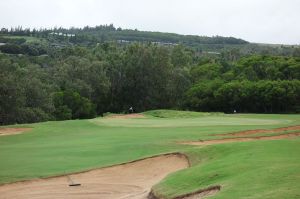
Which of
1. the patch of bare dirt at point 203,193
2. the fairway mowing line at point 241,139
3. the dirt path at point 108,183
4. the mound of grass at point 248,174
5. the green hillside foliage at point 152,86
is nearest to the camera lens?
the mound of grass at point 248,174

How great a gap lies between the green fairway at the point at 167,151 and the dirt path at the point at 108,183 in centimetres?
79

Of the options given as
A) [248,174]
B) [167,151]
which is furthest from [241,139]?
[248,174]

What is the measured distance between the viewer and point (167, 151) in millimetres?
25375

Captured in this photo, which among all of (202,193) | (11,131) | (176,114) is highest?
(202,193)

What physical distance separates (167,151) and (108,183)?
20.8ft

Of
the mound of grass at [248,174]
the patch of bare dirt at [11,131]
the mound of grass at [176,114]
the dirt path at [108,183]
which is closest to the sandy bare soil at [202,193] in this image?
the mound of grass at [248,174]

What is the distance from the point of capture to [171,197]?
1419 cm

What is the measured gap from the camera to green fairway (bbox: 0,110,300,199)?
13.4 m

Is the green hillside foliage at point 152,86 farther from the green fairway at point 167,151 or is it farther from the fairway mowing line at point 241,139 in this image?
the fairway mowing line at point 241,139

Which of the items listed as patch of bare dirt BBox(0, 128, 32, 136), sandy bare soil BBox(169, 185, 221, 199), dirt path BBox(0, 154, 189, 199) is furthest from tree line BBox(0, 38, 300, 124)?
sandy bare soil BBox(169, 185, 221, 199)

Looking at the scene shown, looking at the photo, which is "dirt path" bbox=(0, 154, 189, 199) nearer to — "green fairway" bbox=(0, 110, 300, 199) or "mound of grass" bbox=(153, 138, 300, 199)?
"green fairway" bbox=(0, 110, 300, 199)

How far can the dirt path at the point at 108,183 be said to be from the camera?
17734 mm

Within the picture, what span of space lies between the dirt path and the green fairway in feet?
2.61

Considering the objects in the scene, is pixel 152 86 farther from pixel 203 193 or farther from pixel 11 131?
pixel 203 193
